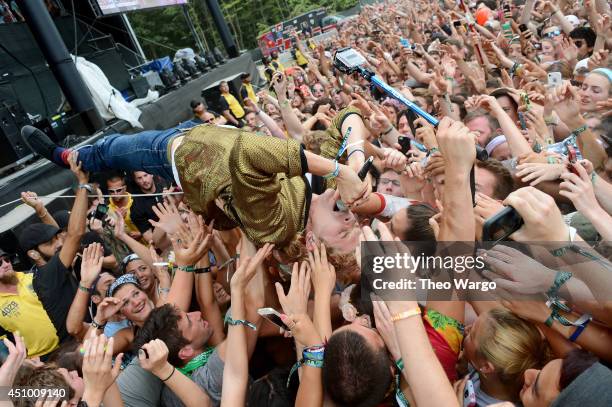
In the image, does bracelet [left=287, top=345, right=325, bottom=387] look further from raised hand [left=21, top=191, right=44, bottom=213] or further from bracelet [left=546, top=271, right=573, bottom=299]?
raised hand [left=21, top=191, right=44, bottom=213]

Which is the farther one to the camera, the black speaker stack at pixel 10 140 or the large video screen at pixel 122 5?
the large video screen at pixel 122 5

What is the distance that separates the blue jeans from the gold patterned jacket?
0.38 metres

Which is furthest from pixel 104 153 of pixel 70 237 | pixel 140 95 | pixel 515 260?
pixel 140 95

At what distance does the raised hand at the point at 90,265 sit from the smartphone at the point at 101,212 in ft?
2.90

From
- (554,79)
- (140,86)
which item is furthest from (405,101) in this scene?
(140,86)

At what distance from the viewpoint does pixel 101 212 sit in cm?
A: 368

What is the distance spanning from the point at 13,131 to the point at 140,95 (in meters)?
6.28

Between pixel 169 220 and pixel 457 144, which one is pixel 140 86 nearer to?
pixel 169 220

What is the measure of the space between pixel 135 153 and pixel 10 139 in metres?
3.71

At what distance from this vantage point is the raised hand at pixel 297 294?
1739 millimetres

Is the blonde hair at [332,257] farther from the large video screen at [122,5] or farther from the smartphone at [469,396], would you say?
the large video screen at [122,5]

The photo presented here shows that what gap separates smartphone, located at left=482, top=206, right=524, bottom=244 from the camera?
3.46 ft

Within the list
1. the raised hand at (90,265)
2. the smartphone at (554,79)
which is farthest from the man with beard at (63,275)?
the smartphone at (554,79)

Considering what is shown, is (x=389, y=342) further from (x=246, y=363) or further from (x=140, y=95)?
(x=140, y=95)
